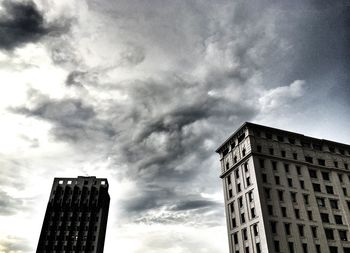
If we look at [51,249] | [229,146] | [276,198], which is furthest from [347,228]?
[51,249]

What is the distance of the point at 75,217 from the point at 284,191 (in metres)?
75.0

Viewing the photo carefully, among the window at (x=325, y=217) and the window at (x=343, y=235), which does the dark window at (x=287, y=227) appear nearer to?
the window at (x=325, y=217)

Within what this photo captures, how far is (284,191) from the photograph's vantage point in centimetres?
5353

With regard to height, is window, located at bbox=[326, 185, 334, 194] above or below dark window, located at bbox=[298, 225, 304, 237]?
above

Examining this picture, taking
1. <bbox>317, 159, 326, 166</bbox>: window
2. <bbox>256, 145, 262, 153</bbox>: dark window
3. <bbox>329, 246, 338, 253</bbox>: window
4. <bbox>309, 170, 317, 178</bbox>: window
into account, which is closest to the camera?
<bbox>329, 246, 338, 253</bbox>: window

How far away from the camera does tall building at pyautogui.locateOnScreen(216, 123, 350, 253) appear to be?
1932 inches

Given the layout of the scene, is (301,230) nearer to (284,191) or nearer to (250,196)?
(284,191)

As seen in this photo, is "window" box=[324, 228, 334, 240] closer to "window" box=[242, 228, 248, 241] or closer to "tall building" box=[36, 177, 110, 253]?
"window" box=[242, 228, 248, 241]

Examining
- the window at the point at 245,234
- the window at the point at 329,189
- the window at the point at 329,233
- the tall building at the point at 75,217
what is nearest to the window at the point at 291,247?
the window at the point at 245,234

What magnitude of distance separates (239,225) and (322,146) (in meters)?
26.5

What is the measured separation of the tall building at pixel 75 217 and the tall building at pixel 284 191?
57.2m

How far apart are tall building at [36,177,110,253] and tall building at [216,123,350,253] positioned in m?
57.2

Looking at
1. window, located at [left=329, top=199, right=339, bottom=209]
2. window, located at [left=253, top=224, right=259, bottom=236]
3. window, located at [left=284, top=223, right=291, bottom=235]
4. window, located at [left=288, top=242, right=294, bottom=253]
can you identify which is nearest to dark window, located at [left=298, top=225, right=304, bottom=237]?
window, located at [left=284, top=223, right=291, bottom=235]

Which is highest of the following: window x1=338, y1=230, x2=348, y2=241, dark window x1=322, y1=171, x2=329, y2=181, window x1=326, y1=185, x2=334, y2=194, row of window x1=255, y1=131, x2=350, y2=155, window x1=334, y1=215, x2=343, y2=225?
row of window x1=255, y1=131, x2=350, y2=155
